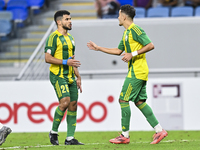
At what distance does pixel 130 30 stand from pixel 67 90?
3.88 feet

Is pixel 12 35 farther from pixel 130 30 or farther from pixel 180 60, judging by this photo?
pixel 130 30

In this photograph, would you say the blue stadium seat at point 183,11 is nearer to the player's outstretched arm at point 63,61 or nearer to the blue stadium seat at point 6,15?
the blue stadium seat at point 6,15

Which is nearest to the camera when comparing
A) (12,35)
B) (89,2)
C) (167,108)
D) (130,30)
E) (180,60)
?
(130,30)

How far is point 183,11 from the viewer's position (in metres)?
12.0

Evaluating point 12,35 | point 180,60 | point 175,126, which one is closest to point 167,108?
point 175,126

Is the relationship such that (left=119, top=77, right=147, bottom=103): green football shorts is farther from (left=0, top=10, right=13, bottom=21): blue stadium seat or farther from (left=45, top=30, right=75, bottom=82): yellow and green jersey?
(left=0, top=10, right=13, bottom=21): blue stadium seat

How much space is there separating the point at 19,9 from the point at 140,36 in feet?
27.9

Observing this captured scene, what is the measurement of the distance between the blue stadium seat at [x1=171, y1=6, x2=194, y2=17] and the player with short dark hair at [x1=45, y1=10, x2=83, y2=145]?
6526 mm

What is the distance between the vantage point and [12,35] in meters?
11.8

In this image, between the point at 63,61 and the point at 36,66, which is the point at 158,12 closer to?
the point at 36,66

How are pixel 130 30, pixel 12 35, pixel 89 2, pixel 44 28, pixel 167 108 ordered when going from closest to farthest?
pixel 130 30
pixel 167 108
pixel 12 35
pixel 44 28
pixel 89 2

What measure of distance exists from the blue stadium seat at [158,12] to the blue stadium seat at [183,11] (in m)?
0.18

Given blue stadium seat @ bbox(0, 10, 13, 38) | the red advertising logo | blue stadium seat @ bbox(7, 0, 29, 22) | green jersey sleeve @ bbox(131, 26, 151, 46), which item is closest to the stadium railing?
the red advertising logo

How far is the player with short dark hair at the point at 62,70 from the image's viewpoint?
589 centimetres
